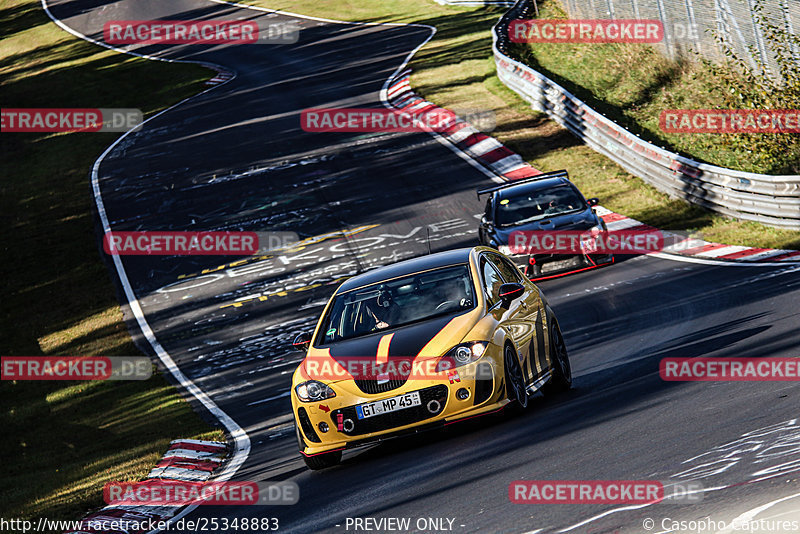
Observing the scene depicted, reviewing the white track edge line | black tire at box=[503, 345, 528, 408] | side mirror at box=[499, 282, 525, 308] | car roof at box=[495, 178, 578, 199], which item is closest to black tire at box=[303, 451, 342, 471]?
the white track edge line

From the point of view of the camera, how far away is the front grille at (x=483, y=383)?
28.9 feet

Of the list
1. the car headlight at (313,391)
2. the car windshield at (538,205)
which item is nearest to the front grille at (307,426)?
the car headlight at (313,391)

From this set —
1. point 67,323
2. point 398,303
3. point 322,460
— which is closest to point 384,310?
point 398,303

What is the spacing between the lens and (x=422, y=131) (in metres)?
32.3

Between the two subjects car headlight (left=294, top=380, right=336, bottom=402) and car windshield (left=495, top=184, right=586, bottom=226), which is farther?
car windshield (left=495, top=184, right=586, bottom=226)

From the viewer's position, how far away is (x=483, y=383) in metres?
8.84

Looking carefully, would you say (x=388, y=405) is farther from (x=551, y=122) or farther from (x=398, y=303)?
(x=551, y=122)

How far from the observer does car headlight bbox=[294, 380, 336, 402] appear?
895 cm

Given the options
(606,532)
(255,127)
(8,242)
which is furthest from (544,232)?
(255,127)

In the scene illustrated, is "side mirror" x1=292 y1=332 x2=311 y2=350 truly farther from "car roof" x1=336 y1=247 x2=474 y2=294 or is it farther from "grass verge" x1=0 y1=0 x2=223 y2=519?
"grass verge" x1=0 y1=0 x2=223 y2=519

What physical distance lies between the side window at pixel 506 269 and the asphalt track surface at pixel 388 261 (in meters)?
1.28

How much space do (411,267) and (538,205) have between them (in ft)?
31.5

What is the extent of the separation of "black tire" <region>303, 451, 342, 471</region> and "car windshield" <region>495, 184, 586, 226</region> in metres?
10.5

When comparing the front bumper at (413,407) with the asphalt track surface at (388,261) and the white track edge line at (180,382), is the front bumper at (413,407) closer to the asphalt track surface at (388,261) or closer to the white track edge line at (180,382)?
the asphalt track surface at (388,261)
